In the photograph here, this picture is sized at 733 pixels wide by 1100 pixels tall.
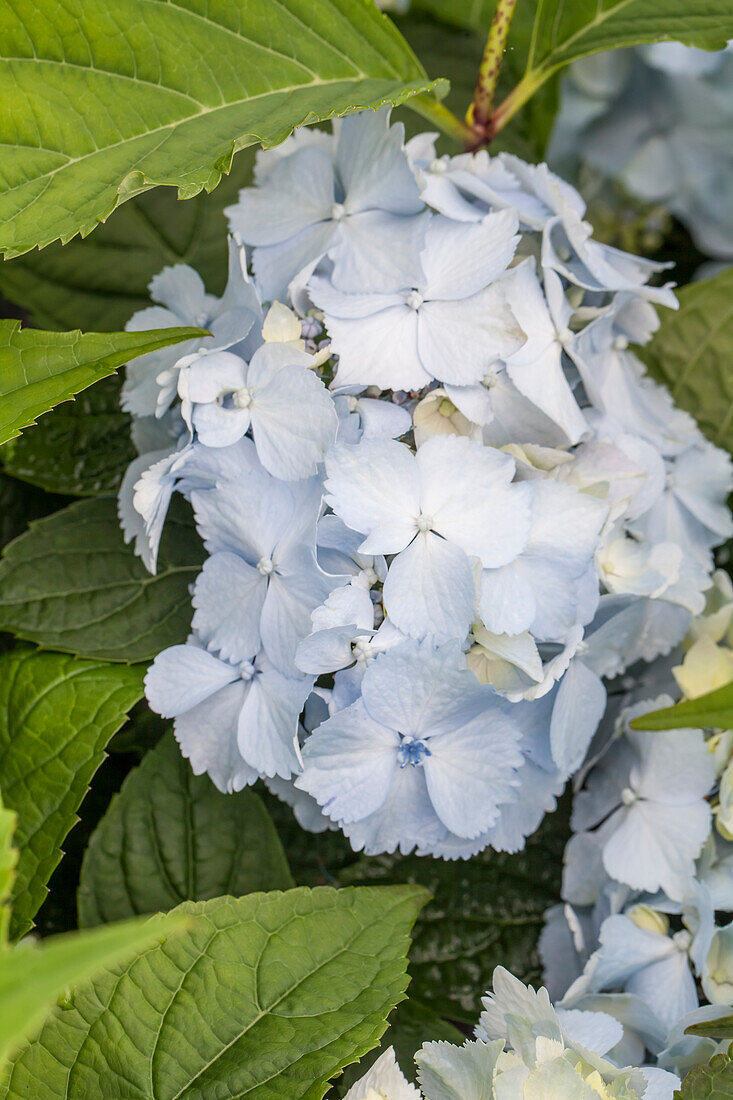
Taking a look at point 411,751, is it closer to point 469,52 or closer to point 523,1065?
point 523,1065

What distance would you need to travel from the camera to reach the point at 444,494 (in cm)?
41

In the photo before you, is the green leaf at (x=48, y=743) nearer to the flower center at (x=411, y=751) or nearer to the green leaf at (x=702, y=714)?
the flower center at (x=411, y=751)

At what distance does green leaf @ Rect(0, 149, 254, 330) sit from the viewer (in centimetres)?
A: 64

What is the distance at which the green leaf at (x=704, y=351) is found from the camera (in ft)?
2.12

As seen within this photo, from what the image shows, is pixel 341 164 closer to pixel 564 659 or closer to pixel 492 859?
pixel 564 659

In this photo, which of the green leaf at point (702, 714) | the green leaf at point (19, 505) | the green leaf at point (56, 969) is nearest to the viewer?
the green leaf at point (56, 969)

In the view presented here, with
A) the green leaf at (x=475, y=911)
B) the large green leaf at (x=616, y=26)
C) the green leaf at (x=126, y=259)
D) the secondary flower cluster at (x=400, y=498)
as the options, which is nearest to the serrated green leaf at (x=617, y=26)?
the large green leaf at (x=616, y=26)

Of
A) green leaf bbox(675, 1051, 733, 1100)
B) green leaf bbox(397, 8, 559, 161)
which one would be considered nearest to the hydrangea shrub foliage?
green leaf bbox(675, 1051, 733, 1100)

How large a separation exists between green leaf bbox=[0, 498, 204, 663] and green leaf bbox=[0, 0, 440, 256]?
174mm

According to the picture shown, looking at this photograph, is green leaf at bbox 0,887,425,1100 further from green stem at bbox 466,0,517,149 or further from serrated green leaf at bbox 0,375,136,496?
green stem at bbox 466,0,517,149

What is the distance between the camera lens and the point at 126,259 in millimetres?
651

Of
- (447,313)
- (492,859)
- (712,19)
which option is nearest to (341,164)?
(447,313)

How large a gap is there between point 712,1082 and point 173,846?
28 cm

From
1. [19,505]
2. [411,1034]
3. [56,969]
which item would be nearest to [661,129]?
[19,505]
